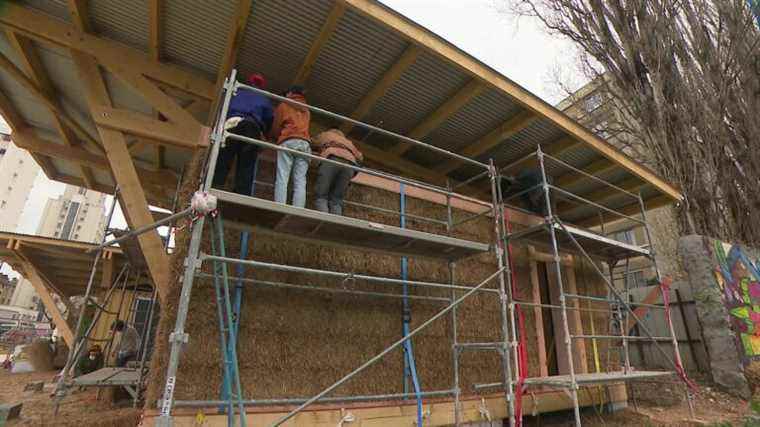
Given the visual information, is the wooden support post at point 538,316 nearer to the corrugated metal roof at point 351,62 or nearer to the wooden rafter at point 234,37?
the corrugated metal roof at point 351,62

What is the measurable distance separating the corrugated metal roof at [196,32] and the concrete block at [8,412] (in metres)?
5.25

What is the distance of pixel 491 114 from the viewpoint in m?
5.79

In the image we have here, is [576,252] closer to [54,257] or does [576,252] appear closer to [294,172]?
[294,172]

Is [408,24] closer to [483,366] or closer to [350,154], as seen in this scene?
[350,154]

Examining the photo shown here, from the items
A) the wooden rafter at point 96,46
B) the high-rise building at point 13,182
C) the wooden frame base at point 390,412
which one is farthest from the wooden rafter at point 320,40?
the high-rise building at point 13,182

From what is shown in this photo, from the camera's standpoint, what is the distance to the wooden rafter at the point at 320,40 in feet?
13.3

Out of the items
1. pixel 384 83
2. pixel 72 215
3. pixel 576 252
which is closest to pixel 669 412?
pixel 576 252

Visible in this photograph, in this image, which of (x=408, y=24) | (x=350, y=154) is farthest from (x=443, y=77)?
(x=350, y=154)

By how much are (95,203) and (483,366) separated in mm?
108111

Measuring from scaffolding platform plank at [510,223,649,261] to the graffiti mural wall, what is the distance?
3053mm

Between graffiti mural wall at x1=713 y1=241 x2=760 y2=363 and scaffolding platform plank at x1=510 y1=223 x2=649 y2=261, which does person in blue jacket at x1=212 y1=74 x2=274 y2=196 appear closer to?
scaffolding platform plank at x1=510 y1=223 x2=649 y2=261

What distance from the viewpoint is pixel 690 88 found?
11.8 meters

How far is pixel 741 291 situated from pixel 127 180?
11.8 meters

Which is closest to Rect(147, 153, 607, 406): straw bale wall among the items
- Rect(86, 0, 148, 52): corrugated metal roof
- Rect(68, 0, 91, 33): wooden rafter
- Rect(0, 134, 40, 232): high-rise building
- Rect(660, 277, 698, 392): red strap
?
Rect(86, 0, 148, 52): corrugated metal roof
